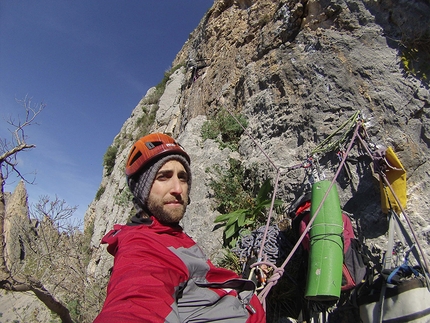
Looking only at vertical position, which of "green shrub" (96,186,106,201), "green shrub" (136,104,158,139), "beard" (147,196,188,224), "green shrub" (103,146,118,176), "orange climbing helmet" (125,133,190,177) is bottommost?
"beard" (147,196,188,224)

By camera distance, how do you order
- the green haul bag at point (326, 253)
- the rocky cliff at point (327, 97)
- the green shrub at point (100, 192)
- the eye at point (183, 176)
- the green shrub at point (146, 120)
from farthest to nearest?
the green shrub at point (100, 192), the green shrub at point (146, 120), the rocky cliff at point (327, 97), the green haul bag at point (326, 253), the eye at point (183, 176)

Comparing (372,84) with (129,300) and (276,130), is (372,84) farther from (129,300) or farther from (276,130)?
(129,300)

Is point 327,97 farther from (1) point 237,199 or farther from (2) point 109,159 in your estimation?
(2) point 109,159

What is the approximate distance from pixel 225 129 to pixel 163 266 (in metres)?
5.56

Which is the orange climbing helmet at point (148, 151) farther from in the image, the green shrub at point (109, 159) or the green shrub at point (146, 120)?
the green shrub at point (109, 159)

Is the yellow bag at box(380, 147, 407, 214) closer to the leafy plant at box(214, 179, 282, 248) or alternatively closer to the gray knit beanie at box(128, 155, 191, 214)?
the leafy plant at box(214, 179, 282, 248)

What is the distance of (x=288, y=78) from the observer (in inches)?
215

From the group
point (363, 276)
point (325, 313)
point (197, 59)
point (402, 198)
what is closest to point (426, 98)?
point (402, 198)

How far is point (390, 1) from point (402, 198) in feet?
10.4

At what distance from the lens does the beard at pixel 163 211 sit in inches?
80.5

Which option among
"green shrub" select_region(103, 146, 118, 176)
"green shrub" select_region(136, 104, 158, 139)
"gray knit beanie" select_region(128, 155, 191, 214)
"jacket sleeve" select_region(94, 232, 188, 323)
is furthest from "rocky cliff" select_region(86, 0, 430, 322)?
"green shrub" select_region(103, 146, 118, 176)

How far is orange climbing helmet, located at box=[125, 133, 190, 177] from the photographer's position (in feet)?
7.18

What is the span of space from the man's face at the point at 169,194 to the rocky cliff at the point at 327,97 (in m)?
2.40

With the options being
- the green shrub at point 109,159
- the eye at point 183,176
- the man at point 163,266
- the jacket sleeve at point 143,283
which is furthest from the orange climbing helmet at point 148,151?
the green shrub at point 109,159
